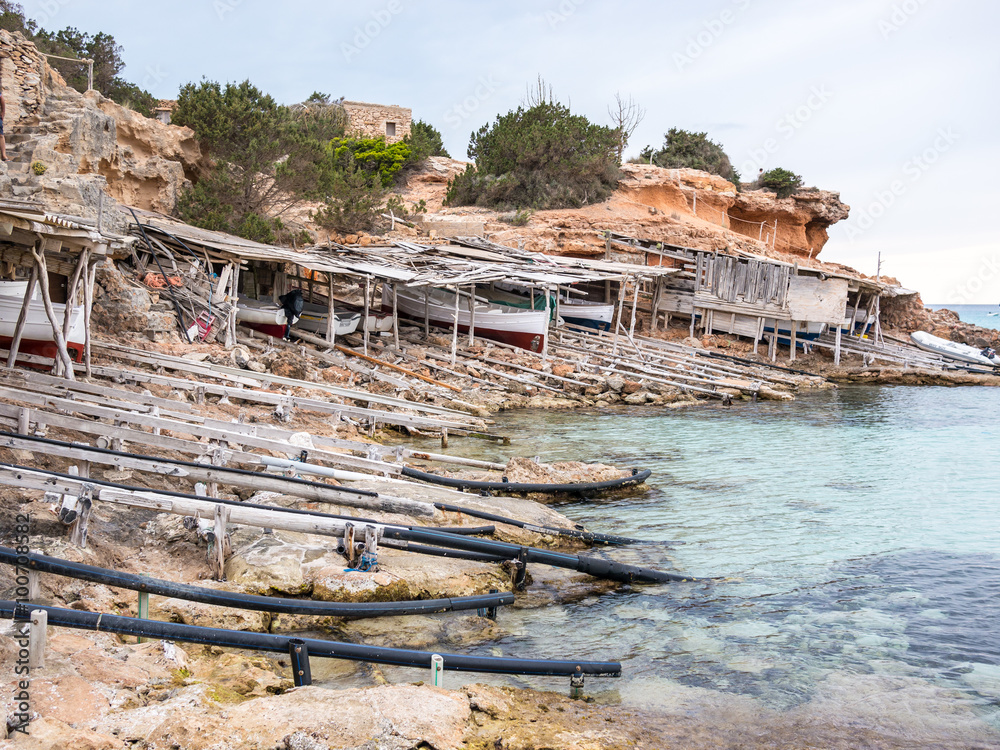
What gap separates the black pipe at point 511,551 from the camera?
22.9 ft

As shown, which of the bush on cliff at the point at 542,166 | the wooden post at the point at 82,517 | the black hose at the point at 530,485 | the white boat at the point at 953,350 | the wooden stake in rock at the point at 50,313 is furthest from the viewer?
the bush on cliff at the point at 542,166

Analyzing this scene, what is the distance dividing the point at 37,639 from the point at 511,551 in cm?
447

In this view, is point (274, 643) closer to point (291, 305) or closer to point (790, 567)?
point (790, 567)

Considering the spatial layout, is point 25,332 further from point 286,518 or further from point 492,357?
point 492,357

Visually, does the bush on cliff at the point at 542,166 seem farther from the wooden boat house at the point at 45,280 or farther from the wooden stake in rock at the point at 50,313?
the wooden stake in rock at the point at 50,313

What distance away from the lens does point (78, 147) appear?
19828mm

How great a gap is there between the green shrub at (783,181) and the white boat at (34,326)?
42643mm

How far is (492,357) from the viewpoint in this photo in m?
23.8

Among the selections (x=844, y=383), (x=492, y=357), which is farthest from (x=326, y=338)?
(x=844, y=383)

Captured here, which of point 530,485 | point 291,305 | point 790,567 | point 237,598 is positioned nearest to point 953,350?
point 291,305

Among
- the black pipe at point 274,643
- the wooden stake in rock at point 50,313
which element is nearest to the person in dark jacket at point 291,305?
the wooden stake in rock at point 50,313

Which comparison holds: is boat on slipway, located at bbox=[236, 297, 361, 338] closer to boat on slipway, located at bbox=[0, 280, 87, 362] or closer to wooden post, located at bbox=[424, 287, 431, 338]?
wooden post, located at bbox=[424, 287, 431, 338]

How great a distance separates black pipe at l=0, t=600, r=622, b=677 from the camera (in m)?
4.58

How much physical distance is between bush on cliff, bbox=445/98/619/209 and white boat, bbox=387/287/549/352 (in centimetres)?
1280
